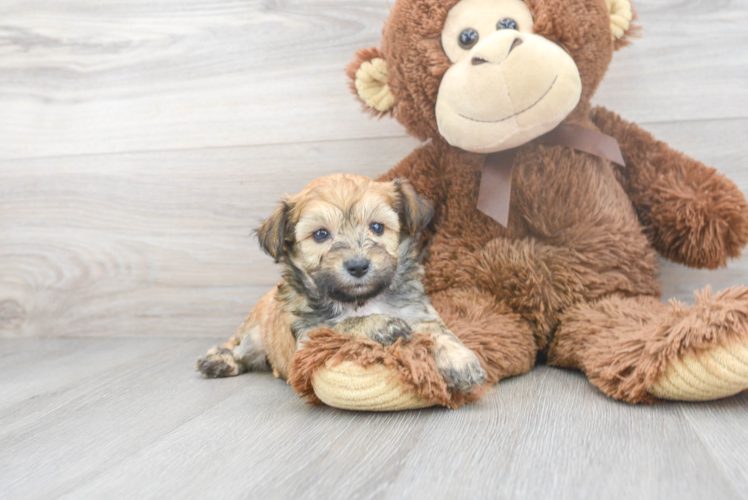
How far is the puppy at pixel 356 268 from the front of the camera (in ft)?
4.61

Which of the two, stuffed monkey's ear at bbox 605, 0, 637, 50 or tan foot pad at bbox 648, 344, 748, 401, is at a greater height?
stuffed monkey's ear at bbox 605, 0, 637, 50

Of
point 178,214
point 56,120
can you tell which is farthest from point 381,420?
point 56,120

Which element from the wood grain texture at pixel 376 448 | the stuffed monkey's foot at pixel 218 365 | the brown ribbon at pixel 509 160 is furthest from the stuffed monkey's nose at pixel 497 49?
the stuffed monkey's foot at pixel 218 365

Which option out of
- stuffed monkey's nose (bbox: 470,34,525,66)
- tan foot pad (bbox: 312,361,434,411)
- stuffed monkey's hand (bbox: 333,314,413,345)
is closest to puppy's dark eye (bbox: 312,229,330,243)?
stuffed monkey's hand (bbox: 333,314,413,345)

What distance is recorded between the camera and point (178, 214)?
2426 mm

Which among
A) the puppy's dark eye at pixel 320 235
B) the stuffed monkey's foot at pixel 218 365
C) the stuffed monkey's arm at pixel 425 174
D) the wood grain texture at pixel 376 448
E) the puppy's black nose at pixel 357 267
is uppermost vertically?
the stuffed monkey's arm at pixel 425 174

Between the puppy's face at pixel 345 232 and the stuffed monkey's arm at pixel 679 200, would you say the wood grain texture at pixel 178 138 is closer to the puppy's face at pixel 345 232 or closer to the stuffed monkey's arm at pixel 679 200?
the stuffed monkey's arm at pixel 679 200

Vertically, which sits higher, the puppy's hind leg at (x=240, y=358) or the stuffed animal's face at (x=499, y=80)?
the stuffed animal's face at (x=499, y=80)

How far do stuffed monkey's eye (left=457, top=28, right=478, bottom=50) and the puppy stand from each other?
413 mm

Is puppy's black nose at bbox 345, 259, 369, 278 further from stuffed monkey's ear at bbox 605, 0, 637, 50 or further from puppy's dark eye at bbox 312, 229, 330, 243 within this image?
stuffed monkey's ear at bbox 605, 0, 637, 50

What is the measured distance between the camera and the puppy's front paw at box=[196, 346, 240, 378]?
191 centimetres

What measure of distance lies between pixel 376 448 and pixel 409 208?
71 centimetres

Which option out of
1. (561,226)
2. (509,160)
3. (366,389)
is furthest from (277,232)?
(561,226)

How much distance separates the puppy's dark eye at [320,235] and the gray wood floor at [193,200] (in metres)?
0.43
